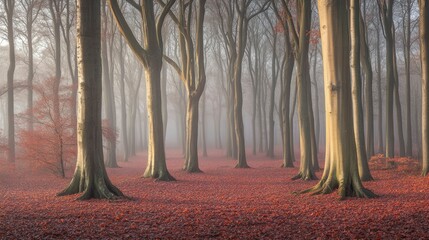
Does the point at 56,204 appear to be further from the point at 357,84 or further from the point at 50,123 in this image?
the point at 357,84

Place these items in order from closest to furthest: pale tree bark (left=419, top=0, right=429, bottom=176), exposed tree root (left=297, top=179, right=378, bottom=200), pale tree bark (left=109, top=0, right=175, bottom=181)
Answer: exposed tree root (left=297, top=179, right=378, bottom=200) → pale tree bark (left=419, top=0, right=429, bottom=176) → pale tree bark (left=109, top=0, right=175, bottom=181)

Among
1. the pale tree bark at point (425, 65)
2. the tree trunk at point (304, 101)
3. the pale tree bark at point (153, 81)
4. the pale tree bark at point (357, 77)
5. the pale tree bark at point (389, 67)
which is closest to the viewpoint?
the pale tree bark at point (357, 77)

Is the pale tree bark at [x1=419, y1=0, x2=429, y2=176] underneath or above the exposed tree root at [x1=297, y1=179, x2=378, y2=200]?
above

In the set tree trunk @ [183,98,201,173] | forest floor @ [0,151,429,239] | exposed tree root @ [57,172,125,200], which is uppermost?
tree trunk @ [183,98,201,173]

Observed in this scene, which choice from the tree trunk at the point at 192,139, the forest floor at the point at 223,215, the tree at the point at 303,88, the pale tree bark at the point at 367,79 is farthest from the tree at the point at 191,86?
the pale tree bark at the point at 367,79

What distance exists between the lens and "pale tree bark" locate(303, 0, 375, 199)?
10555 mm

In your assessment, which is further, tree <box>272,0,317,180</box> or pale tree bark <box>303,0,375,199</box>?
tree <box>272,0,317,180</box>

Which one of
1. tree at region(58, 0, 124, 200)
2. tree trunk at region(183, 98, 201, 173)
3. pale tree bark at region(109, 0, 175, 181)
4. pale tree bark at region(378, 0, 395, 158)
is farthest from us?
pale tree bark at region(378, 0, 395, 158)

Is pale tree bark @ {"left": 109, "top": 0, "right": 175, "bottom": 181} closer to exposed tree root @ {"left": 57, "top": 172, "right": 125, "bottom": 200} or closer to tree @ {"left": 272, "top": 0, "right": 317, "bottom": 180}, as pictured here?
exposed tree root @ {"left": 57, "top": 172, "right": 125, "bottom": 200}

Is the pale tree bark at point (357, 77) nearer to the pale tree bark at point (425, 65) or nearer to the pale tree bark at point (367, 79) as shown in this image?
the pale tree bark at point (425, 65)

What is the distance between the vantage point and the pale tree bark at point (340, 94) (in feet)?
34.6

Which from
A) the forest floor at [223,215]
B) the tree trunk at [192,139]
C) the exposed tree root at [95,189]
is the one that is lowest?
the forest floor at [223,215]

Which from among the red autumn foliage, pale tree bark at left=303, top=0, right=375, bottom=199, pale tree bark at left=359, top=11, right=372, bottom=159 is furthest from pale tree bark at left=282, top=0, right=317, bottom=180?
the red autumn foliage

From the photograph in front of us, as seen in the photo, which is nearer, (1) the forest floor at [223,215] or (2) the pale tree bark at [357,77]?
(1) the forest floor at [223,215]
